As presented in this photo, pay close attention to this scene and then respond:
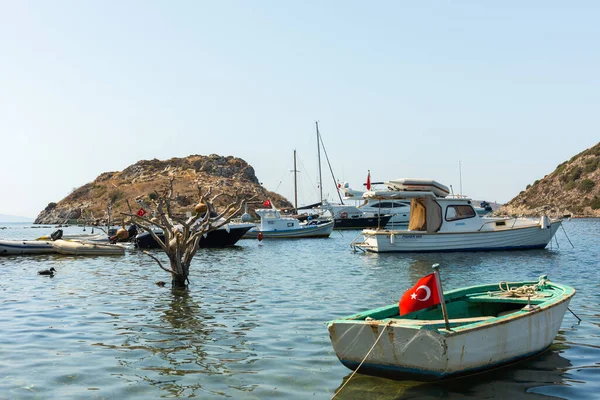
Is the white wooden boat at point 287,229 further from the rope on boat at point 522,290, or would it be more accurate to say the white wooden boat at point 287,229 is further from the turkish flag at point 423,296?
the turkish flag at point 423,296

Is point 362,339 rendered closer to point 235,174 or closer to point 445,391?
point 445,391

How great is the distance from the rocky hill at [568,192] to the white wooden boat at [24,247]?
8304 cm

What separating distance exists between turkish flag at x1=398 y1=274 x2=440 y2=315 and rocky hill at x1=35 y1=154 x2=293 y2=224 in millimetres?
114188

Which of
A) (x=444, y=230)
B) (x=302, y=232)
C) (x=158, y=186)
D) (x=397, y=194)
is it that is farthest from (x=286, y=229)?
(x=158, y=186)

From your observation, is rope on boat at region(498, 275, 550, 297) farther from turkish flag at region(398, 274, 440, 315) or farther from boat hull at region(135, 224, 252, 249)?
boat hull at region(135, 224, 252, 249)

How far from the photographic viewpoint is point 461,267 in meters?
22.9

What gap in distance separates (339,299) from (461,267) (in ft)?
30.8

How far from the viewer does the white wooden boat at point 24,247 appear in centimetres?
3123

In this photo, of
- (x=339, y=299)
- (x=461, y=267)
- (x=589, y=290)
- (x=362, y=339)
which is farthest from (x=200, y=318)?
(x=461, y=267)

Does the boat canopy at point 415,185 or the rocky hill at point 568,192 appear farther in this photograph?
the rocky hill at point 568,192

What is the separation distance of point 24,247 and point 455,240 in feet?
77.1

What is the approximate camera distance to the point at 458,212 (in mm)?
29594

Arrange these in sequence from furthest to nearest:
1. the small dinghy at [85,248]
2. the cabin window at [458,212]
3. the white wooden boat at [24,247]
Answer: the white wooden boat at [24,247] → the small dinghy at [85,248] → the cabin window at [458,212]

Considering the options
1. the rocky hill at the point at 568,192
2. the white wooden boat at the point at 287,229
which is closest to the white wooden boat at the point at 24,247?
the white wooden boat at the point at 287,229
